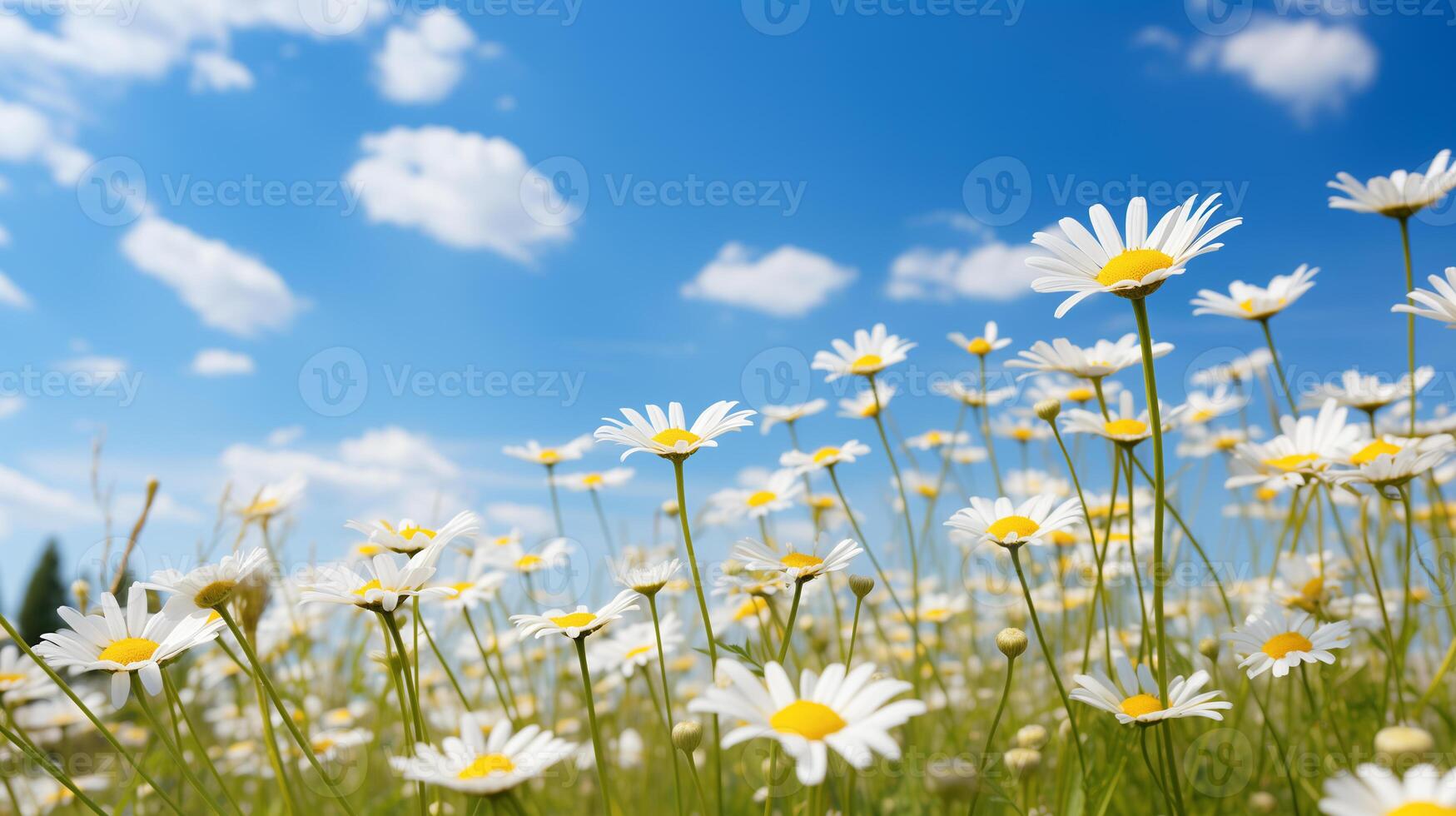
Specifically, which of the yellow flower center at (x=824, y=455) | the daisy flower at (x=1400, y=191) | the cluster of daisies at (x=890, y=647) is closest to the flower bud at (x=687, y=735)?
the cluster of daisies at (x=890, y=647)

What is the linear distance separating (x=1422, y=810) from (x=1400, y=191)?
1873 mm

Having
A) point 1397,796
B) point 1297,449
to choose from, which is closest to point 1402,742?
point 1397,796

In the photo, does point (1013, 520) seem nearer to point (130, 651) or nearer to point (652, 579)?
point (652, 579)

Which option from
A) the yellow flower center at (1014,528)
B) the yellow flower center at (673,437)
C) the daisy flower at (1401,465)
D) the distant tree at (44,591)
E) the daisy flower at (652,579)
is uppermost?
the yellow flower center at (673,437)

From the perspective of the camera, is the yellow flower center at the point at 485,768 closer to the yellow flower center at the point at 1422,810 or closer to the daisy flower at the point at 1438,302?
the yellow flower center at the point at 1422,810

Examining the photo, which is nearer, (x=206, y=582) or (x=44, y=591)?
(x=206, y=582)

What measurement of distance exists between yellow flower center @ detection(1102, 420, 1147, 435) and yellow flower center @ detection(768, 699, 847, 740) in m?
1.18

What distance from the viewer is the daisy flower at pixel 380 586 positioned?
4.49 ft

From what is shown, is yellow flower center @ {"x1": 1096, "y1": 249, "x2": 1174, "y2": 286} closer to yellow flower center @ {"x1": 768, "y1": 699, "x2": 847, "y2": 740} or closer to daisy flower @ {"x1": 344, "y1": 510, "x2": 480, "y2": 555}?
yellow flower center @ {"x1": 768, "y1": 699, "x2": 847, "y2": 740}

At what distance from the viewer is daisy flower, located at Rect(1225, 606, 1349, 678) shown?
1636mm

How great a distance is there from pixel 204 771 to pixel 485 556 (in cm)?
212

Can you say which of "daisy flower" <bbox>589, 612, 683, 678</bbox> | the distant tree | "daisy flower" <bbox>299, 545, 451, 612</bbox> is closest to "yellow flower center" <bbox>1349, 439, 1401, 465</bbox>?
"daisy flower" <bbox>589, 612, 683, 678</bbox>

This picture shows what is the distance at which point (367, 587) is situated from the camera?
1423 millimetres

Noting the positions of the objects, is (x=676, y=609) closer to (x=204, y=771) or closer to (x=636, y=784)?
(x=636, y=784)
